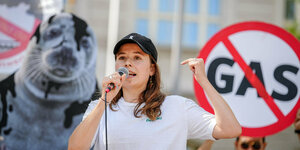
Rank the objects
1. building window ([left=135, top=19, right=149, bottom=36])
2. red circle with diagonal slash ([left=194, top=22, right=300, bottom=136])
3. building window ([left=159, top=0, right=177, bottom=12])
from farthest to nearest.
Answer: building window ([left=159, top=0, right=177, bottom=12])
building window ([left=135, top=19, right=149, bottom=36])
red circle with diagonal slash ([left=194, top=22, right=300, bottom=136])

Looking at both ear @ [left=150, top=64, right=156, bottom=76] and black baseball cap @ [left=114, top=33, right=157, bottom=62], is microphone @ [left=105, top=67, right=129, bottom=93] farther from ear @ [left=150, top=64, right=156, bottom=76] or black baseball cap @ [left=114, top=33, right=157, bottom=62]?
ear @ [left=150, top=64, right=156, bottom=76]

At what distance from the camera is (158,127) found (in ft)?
6.59

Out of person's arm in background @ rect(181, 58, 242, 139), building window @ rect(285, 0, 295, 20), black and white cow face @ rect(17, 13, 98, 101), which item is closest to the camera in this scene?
person's arm in background @ rect(181, 58, 242, 139)

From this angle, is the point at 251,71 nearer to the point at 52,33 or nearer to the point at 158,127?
the point at 158,127

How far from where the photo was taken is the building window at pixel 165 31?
1138 cm

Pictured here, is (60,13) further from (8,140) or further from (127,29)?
(127,29)

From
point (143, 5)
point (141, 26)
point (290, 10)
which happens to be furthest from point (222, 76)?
point (290, 10)

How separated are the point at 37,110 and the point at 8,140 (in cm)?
33

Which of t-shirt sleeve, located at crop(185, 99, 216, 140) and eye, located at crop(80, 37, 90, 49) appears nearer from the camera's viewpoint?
t-shirt sleeve, located at crop(185, 99, 216, 140)

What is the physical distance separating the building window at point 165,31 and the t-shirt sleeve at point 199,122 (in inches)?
364

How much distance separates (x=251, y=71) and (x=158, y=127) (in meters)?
1.17

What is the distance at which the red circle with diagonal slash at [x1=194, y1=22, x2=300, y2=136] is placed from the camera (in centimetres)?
271

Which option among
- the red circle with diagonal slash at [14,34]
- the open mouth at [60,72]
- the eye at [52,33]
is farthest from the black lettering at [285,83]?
the red circle with diagonal slash at [14,34]

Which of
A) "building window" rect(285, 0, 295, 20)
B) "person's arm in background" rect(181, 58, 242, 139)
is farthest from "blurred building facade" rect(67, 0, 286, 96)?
"person's arm in background" rect(181, 58, 242, 139)
